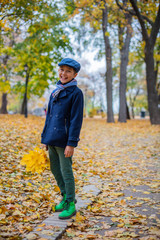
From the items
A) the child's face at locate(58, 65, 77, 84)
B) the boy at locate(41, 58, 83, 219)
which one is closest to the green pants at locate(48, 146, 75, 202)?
the boy at locate(41, 58, 83, 219)

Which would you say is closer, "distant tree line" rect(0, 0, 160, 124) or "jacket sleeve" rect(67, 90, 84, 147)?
"jacket sleeve" rect(67, 90, 84, 147)

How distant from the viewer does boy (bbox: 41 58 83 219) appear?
9.45ft

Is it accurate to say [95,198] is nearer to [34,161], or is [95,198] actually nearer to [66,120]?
[34,161]

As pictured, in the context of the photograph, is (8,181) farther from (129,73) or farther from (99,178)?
(129,73)

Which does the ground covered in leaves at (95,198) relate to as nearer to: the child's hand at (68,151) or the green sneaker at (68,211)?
the green sneaker at (68,211)

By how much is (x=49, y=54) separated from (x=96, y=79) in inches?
1047

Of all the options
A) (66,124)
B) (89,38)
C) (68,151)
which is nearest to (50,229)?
(68,151)

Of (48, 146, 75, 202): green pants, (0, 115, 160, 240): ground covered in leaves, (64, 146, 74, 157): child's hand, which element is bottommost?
(0, 115, 160, 240): ground covered in leaves

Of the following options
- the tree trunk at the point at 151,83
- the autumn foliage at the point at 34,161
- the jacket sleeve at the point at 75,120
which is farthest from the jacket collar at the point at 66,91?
the tree trunk at the point at 151,83

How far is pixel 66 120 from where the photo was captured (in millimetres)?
2932

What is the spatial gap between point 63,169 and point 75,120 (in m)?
0.66

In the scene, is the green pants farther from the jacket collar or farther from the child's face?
the child's face

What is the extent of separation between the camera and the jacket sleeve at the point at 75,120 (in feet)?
9.29

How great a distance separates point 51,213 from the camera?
3.24 m
